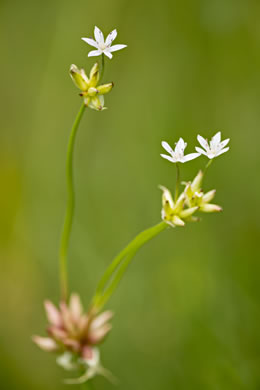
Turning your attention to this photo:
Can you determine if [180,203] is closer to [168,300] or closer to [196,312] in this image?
[196,312]

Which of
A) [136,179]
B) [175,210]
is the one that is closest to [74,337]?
[175,210]

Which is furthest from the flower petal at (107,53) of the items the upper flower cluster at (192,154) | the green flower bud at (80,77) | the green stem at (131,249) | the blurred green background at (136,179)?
the blurred green background at (136,179)

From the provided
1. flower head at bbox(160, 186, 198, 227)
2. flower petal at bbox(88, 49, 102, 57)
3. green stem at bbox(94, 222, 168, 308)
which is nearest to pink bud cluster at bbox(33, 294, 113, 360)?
green stem at bbox(94, 222, 168, 308)

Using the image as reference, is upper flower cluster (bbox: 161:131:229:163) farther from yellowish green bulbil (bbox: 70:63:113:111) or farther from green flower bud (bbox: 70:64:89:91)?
green flower bud (bbox: 70:64:89:91)

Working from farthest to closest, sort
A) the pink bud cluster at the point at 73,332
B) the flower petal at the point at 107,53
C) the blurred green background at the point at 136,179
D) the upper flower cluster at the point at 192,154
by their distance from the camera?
the blurred green background at the point at 136,179 < the pink bud cluster at the point at 73,332 < the upper flower cluster at the point at 192,154 < the flower petal at the point at 107,53

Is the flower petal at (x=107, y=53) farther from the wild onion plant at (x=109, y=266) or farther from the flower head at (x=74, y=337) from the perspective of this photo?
the flower head at (x=74, y=337)

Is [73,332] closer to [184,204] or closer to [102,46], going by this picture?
[184,204]
